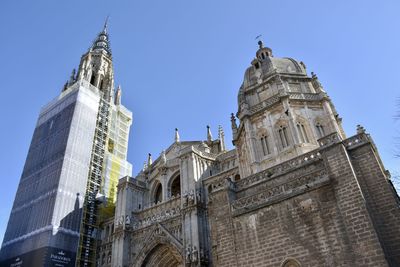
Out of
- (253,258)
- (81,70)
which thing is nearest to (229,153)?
(253,258)

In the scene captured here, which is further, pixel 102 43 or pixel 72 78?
pixel 102 43

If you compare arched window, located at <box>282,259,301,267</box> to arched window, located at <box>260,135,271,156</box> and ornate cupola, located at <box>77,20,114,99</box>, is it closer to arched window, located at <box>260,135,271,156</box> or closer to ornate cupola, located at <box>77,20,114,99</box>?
arched window, located at <box>260,135,271,156</box>

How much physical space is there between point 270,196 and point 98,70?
124ft

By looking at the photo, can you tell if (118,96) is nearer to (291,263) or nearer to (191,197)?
(191,197)

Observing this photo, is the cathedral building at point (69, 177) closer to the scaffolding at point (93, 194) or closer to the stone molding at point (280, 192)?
the scaffolding at point (93, 194)

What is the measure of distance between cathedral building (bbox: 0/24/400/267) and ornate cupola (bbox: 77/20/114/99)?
0.87 feet

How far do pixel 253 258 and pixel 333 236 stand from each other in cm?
309

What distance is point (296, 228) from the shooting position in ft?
37.8

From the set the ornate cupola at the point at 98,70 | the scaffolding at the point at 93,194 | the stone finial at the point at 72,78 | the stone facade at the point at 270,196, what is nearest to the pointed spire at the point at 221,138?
the stone facade at the point at 270,196

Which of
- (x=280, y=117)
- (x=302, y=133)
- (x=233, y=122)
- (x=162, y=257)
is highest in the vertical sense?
(x=233, y=122)

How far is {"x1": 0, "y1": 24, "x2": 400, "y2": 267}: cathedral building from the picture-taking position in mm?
10906

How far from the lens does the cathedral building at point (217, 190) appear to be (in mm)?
10906

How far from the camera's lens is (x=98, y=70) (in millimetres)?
44938

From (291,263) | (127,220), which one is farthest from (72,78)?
(291,263)
